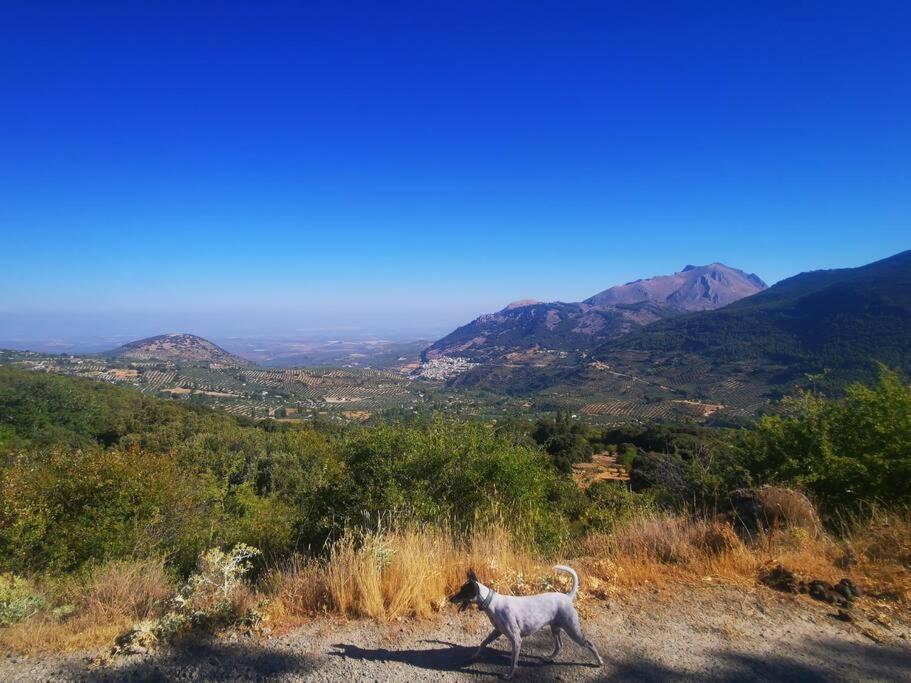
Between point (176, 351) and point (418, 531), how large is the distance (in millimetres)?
185386

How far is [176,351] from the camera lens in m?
158

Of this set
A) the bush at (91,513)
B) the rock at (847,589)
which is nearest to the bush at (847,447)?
the rock at (847,589)

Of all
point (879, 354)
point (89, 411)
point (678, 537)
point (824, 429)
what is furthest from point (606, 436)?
point (879, 354)

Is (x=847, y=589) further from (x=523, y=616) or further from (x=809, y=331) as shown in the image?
(x=809, y=331)

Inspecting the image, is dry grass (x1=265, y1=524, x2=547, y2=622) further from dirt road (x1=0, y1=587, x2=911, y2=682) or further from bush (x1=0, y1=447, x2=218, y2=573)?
bush (x1=0, y1=447, x2=218, y2=573)

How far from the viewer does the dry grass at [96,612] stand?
3016 millimetres

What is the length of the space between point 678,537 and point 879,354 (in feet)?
427

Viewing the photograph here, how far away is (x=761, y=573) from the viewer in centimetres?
397

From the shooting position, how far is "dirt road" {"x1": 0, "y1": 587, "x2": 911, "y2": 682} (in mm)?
2740

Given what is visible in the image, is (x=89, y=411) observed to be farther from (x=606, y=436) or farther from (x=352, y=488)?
(x=606, y=436)

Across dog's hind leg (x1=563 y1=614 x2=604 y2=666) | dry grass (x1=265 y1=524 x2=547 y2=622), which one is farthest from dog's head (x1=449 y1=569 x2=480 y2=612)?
dog's hind leg (x1=563 y1=614 x2=604 y2=666)

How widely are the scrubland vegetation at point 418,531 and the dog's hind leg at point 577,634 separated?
3.25 ft

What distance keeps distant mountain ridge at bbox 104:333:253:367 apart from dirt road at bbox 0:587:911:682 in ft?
501

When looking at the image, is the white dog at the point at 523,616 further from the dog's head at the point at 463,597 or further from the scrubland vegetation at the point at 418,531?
the scrubland vegetation at the point at 418,531
